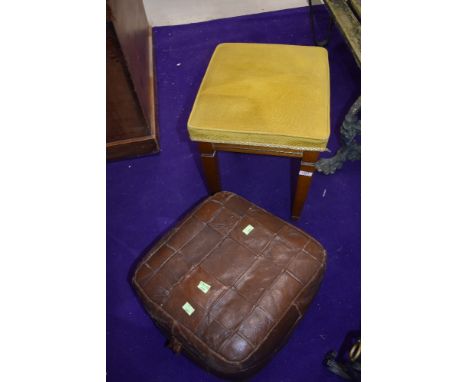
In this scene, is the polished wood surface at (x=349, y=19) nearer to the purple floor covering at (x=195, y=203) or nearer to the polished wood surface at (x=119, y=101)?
the purple floor covering at (x=195, y=203)

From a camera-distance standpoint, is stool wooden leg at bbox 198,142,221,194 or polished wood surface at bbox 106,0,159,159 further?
polished wood surface at bbox 106,0,159,159

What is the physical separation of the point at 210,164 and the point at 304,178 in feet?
1.31

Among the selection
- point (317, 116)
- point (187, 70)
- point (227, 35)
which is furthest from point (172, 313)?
point (227, 35)

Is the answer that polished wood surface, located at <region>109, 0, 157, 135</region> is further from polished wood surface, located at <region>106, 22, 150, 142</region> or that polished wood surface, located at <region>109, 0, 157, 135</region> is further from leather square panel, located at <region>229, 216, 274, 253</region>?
leather square panel, located at <region>229, 216, 274, 253</region>

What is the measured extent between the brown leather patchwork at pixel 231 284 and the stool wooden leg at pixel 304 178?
0.76 ft

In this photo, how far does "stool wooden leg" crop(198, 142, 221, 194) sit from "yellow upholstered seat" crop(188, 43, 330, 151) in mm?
74

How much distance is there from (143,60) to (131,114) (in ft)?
1.56

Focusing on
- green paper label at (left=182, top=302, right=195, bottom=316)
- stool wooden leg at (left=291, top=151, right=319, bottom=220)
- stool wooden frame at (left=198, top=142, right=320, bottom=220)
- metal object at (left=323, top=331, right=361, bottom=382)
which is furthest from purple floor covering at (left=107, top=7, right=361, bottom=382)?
green paper label at (left=182, top=302, right=195, bottom=316)

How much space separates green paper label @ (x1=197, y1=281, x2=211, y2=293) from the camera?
1.03m

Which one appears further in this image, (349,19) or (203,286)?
(349,19)

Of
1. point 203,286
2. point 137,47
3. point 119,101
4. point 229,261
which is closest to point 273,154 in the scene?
point 229,261

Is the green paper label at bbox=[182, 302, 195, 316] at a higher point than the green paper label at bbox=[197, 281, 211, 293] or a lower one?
lower

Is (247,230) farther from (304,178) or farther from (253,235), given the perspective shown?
(304,178)

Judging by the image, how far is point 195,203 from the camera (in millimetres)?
1688
